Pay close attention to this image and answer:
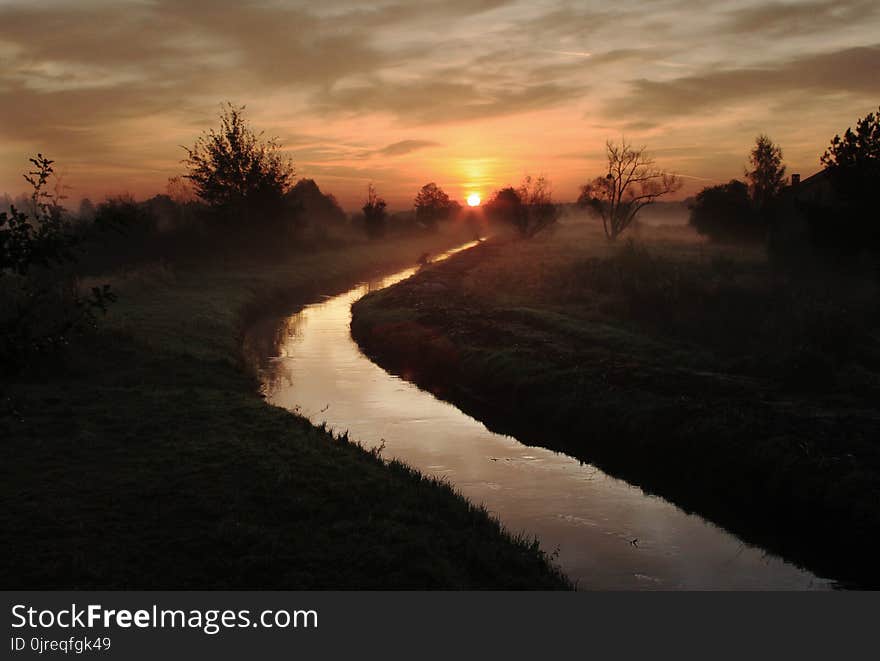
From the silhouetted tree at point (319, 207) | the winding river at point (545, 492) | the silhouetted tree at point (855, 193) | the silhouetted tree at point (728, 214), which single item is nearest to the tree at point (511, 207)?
the silhouetted tree at point (728, 214)

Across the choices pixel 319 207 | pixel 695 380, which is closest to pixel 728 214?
pixel 695 380

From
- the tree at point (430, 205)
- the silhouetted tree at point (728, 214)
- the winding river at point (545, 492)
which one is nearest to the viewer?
the winding river at point (545, 492)

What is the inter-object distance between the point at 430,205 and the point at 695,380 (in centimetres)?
10364

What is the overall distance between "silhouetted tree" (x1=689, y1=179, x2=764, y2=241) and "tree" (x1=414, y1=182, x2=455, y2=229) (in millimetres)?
51483

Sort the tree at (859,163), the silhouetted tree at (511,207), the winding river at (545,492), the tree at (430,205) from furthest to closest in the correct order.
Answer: the tree at (430,205) < the silhouetted tree at (511,207) < the tree at (859,163) < the winding river at (545,492)

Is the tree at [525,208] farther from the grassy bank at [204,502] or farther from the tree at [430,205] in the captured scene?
the grassy bank at [204,502]

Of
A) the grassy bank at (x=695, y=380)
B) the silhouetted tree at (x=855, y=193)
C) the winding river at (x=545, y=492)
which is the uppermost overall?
the silhouetted tree at (x=855, y=193)

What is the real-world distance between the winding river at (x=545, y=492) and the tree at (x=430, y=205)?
95.3 metres

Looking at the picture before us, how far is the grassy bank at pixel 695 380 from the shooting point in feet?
44.9

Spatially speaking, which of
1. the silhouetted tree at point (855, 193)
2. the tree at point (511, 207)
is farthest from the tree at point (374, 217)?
the silhouetted tree at point (855, 193)

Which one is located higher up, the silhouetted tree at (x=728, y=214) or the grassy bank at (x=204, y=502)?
the silhouetted tree at (x=728, y=214)

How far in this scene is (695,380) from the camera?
792 inches

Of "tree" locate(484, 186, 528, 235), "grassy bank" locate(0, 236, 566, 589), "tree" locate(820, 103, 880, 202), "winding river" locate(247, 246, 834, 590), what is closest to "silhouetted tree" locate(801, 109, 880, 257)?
"tree" locate(820, 103, 880, 202)

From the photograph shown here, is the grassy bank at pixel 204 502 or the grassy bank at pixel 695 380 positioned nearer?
the grassy bank at pixel 204 502
